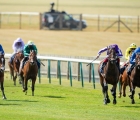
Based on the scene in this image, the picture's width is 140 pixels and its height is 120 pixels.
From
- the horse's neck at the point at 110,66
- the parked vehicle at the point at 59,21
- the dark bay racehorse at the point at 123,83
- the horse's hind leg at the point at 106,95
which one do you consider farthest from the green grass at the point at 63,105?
the parked vehicle at the point at 59,21

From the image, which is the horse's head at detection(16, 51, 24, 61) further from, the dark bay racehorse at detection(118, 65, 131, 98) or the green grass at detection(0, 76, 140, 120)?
the dark bay racehorse at detection(118, 65, 131, 98)

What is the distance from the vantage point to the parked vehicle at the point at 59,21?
52.6 m

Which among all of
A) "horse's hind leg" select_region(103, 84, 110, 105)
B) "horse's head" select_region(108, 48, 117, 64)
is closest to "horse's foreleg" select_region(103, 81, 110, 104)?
"horse's hind leg" select_region(103, 84, 110, 105)

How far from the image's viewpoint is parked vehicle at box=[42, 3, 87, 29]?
52.6 meters

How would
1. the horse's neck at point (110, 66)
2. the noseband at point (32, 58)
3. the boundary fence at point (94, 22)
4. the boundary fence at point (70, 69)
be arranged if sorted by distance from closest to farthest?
the horse's neck at point (110, 66) < the noseband at point (32, 58) < the boundary fence at point (70, 69) < the boundary fence at point (94, 22)

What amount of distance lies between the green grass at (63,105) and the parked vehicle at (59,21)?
2393 centimetres

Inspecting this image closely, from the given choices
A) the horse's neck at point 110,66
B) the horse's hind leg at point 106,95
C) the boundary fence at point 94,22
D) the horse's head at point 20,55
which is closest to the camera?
the horse's hind leg at point 106,95

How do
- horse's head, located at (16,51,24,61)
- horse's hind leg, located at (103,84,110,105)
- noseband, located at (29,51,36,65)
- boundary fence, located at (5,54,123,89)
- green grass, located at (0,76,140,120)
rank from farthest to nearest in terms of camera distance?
boundary fence, located at (5,54,123,89) < horse's head, located at (16,51,24,61) < noseband, located at (29,51,36,65) < horse's hind leg, located at (103,84,110,105) < green grass, located at (0,76,140,120)

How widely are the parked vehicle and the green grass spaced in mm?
23933

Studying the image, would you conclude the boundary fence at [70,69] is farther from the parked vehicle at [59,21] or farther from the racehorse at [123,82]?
the parked vehicle at [59,21]

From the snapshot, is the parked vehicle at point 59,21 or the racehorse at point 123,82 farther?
the parked vehicle at point 59,21

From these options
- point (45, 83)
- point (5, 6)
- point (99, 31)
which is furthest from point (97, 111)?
point (5, 6)

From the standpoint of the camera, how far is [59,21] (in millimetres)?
53250

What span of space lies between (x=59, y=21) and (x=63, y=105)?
31.9 m
